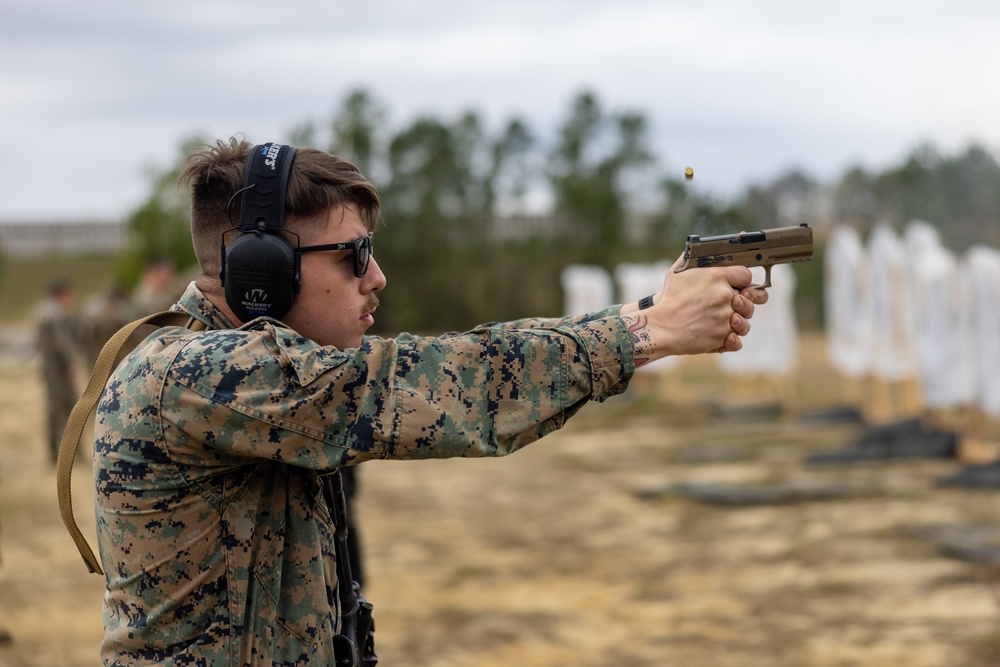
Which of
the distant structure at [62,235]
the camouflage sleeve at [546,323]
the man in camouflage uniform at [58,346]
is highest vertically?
the distant structure at [62,235]

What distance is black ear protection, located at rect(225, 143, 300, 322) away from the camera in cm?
201

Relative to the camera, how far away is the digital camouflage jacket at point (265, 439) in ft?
6.14

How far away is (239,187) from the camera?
81.8 inches

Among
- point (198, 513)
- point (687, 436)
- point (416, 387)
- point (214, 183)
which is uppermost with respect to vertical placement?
point (214, 183)

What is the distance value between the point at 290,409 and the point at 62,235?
47.0 metres

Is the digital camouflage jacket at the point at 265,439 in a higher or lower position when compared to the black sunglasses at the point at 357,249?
lower

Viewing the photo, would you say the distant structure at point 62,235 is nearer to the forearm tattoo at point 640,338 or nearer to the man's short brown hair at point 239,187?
the man's short brown hair at point 239,187

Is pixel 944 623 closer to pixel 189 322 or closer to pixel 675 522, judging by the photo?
pixel 675 522

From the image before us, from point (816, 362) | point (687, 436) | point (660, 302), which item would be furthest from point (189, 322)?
point (816, 362)

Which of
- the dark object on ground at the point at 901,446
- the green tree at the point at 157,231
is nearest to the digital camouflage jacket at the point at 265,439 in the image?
the dark object on ground at the point at 901,446

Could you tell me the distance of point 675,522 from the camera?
973cm

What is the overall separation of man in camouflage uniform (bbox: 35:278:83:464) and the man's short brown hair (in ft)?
36.3

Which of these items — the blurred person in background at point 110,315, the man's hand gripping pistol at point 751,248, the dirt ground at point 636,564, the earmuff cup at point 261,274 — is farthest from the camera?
the blurred person in background at point 110,315

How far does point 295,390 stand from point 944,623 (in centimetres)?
567
